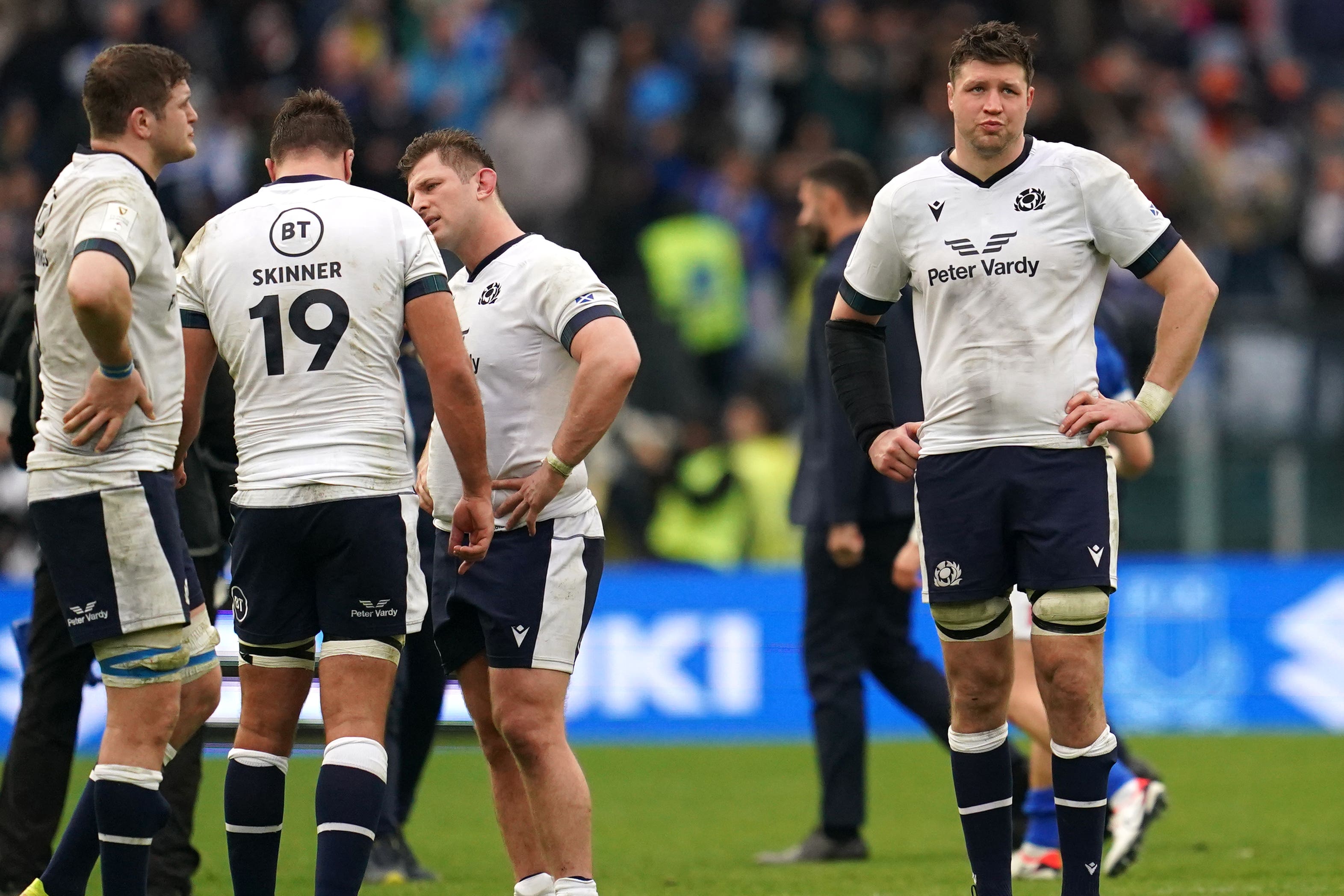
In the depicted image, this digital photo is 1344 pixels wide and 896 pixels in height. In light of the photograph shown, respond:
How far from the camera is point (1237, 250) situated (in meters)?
16.7

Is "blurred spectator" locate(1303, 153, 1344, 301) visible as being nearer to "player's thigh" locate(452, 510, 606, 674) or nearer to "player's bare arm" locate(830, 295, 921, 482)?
"player's bare arm" locate(830, 295, 921, 482)

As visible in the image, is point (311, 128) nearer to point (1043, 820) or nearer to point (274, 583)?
point (274, 583)

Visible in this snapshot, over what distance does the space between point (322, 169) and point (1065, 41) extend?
1564cm

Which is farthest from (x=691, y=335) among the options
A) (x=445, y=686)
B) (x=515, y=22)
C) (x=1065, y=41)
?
(x=445, y=686)

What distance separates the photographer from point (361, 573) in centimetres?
555

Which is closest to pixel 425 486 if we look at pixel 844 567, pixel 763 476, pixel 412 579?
pixel 412 579

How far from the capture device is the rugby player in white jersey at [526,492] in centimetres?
573

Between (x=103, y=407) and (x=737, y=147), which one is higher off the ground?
(x=737, y=147)

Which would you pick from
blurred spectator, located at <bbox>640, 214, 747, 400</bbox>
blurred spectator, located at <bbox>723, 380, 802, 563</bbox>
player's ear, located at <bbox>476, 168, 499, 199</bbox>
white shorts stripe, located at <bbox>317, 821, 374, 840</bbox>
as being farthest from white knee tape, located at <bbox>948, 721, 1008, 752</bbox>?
blurred spectator, located at <bbox>640, 214, 747, 400</bbox>

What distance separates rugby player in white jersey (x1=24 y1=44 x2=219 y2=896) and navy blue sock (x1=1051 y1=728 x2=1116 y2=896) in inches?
100

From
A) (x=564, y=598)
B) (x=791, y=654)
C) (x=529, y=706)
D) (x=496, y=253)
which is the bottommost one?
(x=791, y=654)

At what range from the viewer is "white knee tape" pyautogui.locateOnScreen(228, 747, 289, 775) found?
18.5 ft

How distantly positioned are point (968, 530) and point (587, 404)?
1154 mm

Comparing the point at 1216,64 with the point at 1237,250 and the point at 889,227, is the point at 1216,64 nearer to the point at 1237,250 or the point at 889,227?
the point at 1237,250
